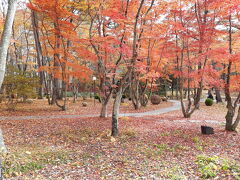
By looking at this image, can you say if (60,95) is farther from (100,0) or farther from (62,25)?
(100,0)

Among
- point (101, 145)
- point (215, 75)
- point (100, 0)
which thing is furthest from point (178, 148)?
point (215, 75)

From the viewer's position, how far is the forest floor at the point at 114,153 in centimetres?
421

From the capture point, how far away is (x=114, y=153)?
18.0 ft

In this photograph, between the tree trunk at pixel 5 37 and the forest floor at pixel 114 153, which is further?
the tree trunk at pixel 5 37

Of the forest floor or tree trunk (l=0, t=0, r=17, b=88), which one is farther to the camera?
tree trunk (l=0, t=0, r=17, b=88)

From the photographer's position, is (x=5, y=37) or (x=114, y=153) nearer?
(x=5, y=37)

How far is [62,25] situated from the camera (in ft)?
34.3

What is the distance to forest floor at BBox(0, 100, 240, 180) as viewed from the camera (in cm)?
421

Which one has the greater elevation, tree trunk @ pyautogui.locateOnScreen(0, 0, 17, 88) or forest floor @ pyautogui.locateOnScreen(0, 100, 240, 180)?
tree trunk @ pyautogui.locateOnScreen(0, 0, 17, 88)

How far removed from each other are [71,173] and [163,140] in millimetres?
3702

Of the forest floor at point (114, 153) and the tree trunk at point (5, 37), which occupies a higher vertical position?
the tree trunk at point (5, 37)

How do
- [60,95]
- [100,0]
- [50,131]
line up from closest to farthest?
1. [50,131]
2. [100,0]
3. [60,95]

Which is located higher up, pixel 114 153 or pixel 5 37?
pixel 5 37

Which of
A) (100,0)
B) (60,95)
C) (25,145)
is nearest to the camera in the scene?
(25,145)
